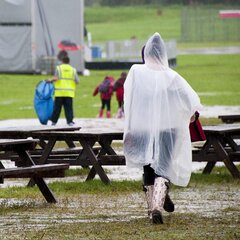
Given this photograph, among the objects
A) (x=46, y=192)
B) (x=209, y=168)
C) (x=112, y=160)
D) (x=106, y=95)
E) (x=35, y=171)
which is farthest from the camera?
(x=106, y=95)

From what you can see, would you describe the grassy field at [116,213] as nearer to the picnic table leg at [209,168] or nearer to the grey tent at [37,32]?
the picnic table leg at [209,168]

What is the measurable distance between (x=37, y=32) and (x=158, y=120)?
130 feet

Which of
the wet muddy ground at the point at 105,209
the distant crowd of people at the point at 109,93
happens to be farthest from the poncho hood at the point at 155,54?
the distant crowd of people at the point at 109,93

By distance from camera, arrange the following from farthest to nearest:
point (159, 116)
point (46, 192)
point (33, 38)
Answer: point (33, 38), point (46, 192), point (159, 116)

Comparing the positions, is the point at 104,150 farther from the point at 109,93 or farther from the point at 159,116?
the point at 109,93

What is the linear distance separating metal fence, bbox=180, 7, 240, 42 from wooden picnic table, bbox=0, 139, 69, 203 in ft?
284

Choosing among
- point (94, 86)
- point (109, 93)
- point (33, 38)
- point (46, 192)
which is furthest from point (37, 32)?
point (46, 192)

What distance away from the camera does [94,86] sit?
45.3 m

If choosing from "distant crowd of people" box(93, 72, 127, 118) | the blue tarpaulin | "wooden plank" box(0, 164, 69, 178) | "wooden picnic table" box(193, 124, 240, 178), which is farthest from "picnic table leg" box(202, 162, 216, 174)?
"distant crowd of people" box(93, 72, 127, 118)

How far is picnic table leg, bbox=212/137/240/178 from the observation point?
16.5 m

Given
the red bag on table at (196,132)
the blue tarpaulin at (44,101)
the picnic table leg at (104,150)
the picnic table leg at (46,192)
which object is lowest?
the blue tarpaulin at (44,101)

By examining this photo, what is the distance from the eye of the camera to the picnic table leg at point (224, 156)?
54.1 feet

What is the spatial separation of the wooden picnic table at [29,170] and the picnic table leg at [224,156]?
2806 mm

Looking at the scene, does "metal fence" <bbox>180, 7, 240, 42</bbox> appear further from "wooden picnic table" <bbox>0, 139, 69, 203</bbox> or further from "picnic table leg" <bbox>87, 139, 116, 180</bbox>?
"wooden picnic table" <bbox>0, 139, 69, 203</bbox>
